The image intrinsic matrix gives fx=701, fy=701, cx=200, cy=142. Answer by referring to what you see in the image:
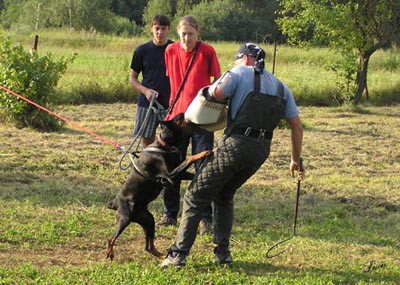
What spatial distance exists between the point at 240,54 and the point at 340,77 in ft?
49.3

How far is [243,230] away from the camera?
664 centimetres

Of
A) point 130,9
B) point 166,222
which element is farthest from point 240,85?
point 130,9

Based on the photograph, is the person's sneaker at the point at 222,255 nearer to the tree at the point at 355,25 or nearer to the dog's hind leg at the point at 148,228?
the dog's hind leg at the point at 148,228

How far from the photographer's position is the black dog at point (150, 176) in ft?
17.8

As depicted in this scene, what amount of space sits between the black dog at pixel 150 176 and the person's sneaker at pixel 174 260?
32 centimetres

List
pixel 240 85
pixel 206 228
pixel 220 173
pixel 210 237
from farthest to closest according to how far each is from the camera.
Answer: pixel 206 228 < pixel 210 237 < pixel 220 173 < pixel 240 85

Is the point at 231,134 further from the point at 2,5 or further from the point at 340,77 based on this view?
the point at 2,5

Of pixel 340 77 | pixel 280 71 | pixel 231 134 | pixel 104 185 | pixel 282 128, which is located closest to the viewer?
pixel 231 134

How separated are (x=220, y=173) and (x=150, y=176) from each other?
0.66 metres

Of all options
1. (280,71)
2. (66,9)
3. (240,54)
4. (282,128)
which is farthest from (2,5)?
(240,54)

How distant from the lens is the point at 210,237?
6195mm

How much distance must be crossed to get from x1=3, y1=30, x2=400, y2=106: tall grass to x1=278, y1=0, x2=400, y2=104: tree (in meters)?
0.83

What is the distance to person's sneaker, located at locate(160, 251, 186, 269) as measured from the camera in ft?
17.2

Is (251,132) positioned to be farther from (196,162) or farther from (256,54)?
(196,162)
